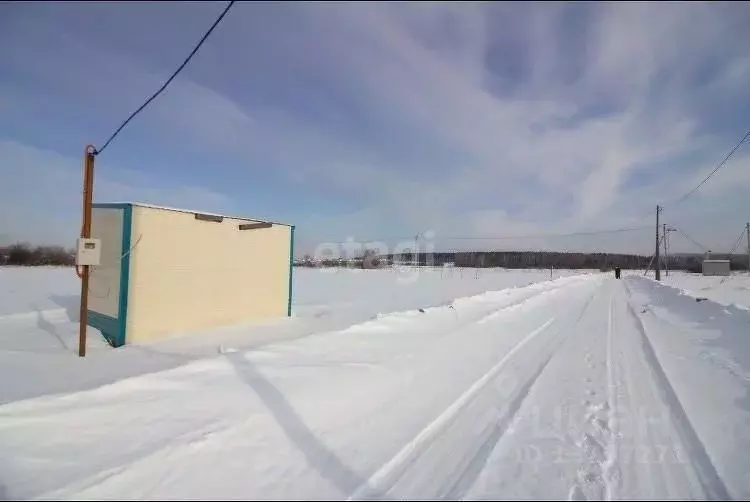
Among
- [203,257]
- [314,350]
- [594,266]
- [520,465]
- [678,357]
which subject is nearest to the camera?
[520,465]

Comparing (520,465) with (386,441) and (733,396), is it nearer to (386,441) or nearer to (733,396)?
(386,441)

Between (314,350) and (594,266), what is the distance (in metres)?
127

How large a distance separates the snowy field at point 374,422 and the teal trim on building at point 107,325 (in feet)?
1.20

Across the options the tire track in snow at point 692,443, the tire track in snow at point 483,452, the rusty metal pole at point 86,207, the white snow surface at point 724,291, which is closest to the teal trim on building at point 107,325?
the rusty metal pole at point 86,207

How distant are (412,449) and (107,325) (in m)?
7.46

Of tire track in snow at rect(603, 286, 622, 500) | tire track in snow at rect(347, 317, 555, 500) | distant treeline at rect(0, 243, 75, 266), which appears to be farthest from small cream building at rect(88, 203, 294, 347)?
distant treeline at rect(0, 243, 75, 266)

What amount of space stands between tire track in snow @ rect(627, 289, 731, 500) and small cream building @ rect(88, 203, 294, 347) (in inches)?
340

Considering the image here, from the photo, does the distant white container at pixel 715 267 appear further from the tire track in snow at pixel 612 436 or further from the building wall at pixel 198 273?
the building wall at pixel 198 273

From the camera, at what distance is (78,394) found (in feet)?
12.6

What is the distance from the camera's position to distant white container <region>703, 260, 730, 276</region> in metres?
43.5

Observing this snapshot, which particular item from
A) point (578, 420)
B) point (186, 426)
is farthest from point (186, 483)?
point (578, 420)

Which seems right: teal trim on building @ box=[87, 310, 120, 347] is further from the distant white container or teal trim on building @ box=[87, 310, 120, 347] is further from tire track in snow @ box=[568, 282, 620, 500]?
the distant white container

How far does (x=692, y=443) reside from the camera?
11.1 feet

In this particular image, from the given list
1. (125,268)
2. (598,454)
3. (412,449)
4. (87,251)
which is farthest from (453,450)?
(125,268)
